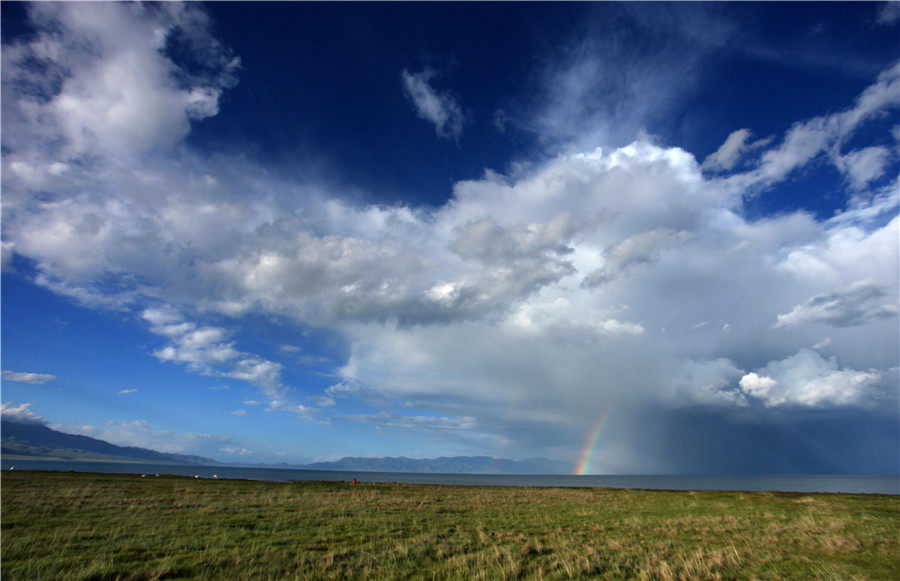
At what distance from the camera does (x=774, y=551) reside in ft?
52.5

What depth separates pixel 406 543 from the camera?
1581 cm

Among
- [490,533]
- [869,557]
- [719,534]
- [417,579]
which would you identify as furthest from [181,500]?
[869,557]

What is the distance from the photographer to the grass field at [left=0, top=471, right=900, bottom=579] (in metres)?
12.0

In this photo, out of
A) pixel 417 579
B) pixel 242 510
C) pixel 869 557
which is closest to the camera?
pixel 417 579

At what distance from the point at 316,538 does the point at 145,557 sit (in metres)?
5.89

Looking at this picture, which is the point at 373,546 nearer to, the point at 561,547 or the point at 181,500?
the point at 561,547

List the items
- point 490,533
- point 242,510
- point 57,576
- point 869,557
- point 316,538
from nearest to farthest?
point 57,576, point 869,557, point 316,538, point 490,533, point 242,510

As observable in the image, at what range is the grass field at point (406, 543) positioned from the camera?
1198 centimetres

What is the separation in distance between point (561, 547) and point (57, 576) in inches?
603

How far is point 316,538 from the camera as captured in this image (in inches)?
656

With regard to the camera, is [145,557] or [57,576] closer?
[57,576]

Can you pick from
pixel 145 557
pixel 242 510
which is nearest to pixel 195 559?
pixel 145 557

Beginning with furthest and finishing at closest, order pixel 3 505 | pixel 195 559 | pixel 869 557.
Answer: pixel 3 505, pixel 869 557, pixel 195 559

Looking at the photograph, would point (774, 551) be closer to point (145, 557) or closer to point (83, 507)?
point (145, 557)
